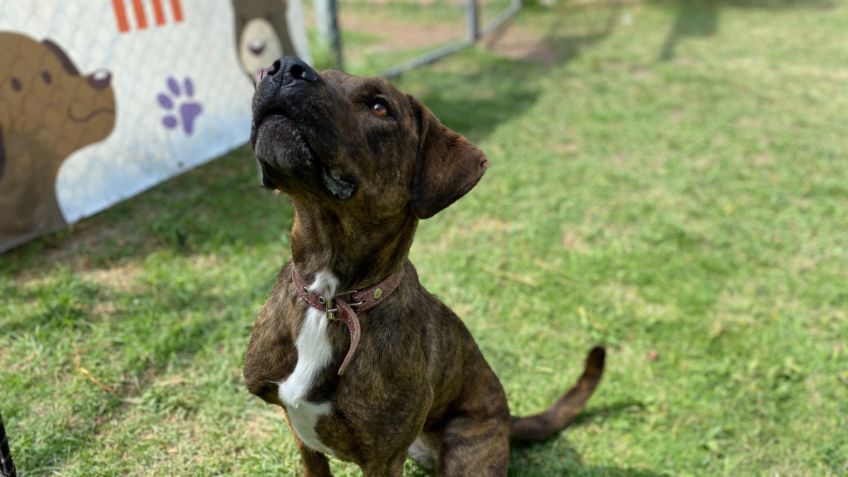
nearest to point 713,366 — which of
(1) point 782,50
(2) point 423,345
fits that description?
(2) point 423,345

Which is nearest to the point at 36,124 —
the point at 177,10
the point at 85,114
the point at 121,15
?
the point at 85,114

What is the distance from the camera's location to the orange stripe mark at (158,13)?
4825 millimetres

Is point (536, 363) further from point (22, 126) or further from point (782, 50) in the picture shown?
point (782, 50)

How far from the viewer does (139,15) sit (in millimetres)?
4703

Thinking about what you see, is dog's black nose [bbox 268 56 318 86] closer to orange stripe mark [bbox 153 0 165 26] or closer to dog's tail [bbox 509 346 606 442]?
dog's tail [bbox 509 346 606 442]

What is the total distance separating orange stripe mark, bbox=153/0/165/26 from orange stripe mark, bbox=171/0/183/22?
4.0 inches

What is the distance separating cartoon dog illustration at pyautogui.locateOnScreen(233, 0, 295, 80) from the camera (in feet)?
18.3

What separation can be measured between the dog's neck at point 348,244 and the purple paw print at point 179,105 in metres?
3.14

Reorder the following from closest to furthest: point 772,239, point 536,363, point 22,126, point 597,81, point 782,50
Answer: point 536,363
point 22,126
point 772,239
point 597,81
point 782,50

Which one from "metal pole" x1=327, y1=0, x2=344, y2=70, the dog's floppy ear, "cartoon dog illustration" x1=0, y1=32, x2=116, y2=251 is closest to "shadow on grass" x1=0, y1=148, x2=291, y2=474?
"cartoon dog illustration" x1=0, y1=32, x2=116, y2=251

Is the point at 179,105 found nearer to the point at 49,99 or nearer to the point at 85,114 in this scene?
the point at 85,114

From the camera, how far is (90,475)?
112 inches

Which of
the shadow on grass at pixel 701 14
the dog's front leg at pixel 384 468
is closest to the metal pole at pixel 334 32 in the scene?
the shadow on grass at pixel 701 14

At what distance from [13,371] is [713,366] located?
340 cm
